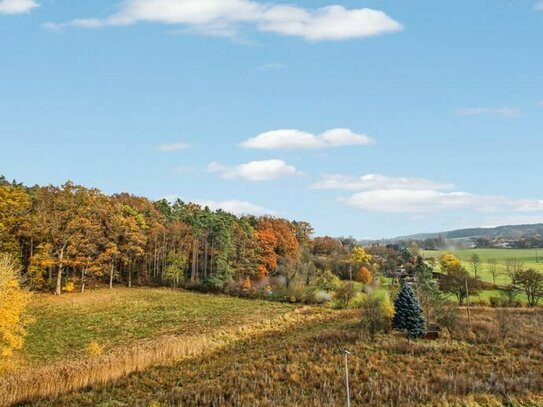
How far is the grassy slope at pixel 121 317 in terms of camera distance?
36.3 metres

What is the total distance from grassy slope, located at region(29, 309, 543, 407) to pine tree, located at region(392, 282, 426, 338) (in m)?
1.41

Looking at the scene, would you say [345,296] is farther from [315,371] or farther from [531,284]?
[315,371]

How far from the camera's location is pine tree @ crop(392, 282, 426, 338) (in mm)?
35844

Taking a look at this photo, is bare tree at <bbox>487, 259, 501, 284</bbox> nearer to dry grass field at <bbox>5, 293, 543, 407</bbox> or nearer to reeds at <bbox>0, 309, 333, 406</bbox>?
dry grass field at <bbox>5, 293, 543, 407</bbox>

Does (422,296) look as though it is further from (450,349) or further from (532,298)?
(532,298)

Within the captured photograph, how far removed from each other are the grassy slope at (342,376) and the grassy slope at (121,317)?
9.37m

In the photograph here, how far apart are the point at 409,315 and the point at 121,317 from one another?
26.5 metres

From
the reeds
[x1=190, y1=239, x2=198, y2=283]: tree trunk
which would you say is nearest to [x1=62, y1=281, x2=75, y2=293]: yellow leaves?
[x1=190, y1=239, x2=198, y2=283]: tree trunk

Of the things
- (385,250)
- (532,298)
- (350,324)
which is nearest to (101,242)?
(350,324)

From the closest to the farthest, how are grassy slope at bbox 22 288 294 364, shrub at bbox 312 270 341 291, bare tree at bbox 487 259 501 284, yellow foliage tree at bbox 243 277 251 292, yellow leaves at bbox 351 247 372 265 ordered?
grassy slope at bbox 22 288 294 364 → yellow foliage tree at bbox 243 277 251 292 → shrub at bbox 312 270 341 291 → bare tree at bbox 487 259 501 284 → yellow leaves at bbox 351 247 372 265

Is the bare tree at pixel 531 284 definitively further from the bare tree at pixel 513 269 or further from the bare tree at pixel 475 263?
the bare tree at pixel 475 263

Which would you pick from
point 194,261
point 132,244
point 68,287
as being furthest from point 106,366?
point 194,261

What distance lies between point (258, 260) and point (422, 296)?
40526mm

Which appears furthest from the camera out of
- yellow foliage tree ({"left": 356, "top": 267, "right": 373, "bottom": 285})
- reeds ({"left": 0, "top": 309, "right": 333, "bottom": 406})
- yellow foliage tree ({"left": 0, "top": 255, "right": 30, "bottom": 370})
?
yellow foliage tree ({"left": 356, "top": 267, "right": 373, "bottom": 285})
